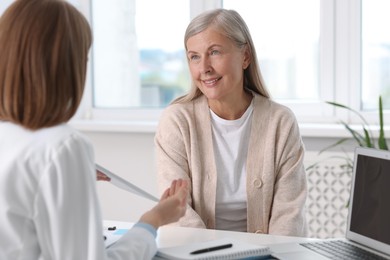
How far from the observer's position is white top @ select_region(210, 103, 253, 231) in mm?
2299

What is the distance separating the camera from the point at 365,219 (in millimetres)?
1769

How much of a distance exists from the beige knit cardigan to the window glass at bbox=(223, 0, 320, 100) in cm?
111

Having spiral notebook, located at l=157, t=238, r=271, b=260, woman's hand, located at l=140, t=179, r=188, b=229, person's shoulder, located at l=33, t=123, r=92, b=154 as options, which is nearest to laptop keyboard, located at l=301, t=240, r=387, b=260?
spiral notebook, located at l=157, t=238, r=271, b=260

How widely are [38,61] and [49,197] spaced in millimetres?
239

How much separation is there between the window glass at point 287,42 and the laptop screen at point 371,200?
167 cm

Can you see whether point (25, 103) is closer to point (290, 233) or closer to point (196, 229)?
point (196, 229)

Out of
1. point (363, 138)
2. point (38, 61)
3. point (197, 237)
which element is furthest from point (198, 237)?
point (363, 138)

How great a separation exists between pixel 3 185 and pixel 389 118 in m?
2.41

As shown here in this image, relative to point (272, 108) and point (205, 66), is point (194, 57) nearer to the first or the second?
point (205, 66)

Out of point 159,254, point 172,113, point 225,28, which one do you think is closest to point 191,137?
point 172,113

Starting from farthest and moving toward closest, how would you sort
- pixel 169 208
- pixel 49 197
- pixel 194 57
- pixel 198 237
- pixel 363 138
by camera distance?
pixel 363 138
pixel 194 57
pixel 198 237
pixel 169 208
pixel 49 197

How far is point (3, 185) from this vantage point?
1210mm

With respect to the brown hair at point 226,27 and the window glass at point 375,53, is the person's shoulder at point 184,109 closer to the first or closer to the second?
the brown hair at point 226,27

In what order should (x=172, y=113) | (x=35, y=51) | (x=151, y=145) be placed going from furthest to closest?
(x=151, y=145), (x=172, y=113), (x=35, y=51)
